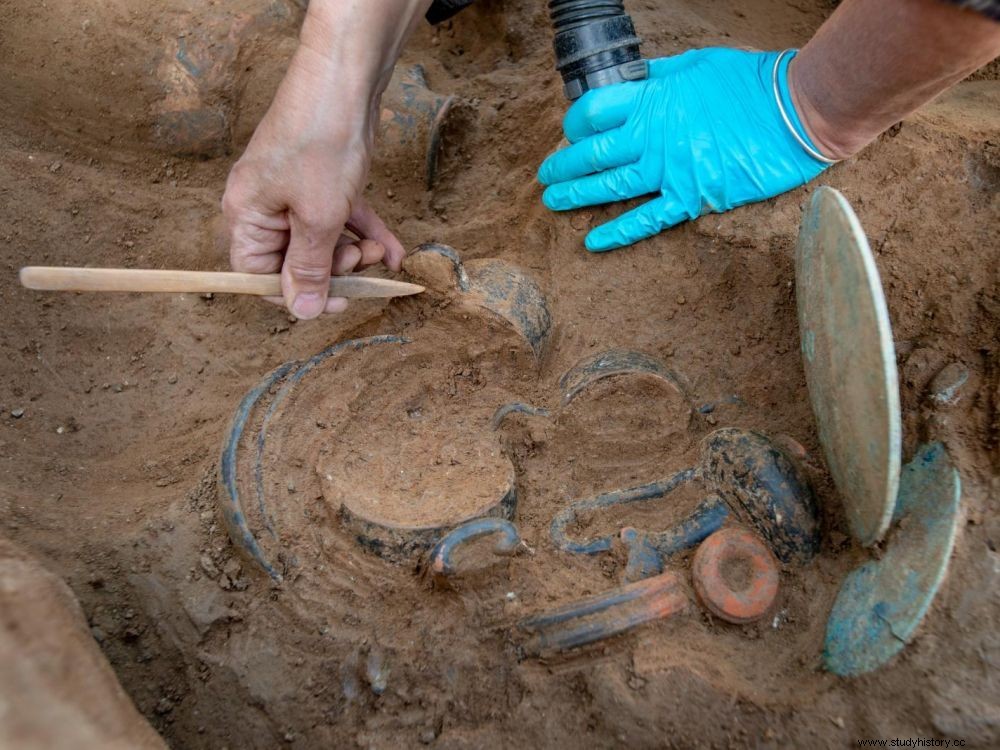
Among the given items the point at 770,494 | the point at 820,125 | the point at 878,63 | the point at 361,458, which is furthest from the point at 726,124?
the point at 361,458

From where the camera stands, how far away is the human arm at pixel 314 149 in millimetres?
1721

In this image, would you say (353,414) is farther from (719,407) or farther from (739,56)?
(739,56)

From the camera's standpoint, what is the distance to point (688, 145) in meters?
2.13

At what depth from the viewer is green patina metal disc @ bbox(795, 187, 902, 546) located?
1367 mm

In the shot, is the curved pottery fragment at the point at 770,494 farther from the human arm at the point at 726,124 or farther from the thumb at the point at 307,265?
the thumb at the point at 307,265

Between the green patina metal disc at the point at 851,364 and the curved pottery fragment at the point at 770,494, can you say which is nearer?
the green patina metal disc at the point at 851,364

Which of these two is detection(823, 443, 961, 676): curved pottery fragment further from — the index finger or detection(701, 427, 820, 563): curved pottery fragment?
the index finger

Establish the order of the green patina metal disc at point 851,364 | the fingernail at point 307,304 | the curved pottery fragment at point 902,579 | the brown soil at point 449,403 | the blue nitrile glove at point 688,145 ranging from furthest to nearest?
the blue nitrile glove at point 688,145
the fingernail at point 307,304
the brown soil at point 449,403
the curved pottery fragment at point 902,579
the green patina metal disc at point 851,364

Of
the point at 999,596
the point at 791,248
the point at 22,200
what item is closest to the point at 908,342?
the point at 791,248


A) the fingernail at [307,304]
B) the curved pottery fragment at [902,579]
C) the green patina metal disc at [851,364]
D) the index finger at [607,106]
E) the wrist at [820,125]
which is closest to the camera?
the green patina metal disc at [851,364]

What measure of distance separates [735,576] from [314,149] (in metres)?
1.36

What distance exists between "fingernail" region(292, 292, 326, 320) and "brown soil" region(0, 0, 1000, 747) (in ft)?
0.91

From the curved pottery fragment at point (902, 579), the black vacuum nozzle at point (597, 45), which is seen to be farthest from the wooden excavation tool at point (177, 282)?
the curved pottery fragment at point (902, 579)

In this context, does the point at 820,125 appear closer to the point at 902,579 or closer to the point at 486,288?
the point at 486,288
